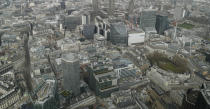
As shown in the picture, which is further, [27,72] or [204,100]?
[27,72]

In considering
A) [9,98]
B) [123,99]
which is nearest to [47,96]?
[9,98]

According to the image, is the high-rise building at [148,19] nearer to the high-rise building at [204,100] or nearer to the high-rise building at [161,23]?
the high-rise building at [161,23]

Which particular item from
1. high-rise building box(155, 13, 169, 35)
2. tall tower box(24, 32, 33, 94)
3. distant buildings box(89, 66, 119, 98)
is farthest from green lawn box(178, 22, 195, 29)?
tall tower box(24, 32, 33, 94)

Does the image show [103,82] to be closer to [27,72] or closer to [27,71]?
[27,72]

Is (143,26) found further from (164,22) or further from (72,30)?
(72,30)

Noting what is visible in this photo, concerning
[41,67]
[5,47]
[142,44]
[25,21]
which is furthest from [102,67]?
[25,21]

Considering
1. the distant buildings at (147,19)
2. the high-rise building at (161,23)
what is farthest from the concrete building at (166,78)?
the high-rise building at (161,23)

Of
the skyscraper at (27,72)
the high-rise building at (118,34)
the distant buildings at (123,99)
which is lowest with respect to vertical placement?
the distant buildings at (123,99)
